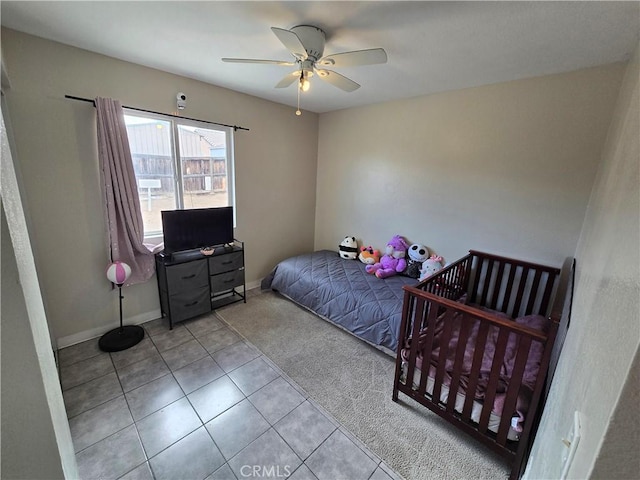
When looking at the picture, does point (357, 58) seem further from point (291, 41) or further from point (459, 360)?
point (459, 360)

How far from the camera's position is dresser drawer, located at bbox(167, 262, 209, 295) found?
2.64 metres

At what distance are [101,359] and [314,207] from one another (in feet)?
10.3

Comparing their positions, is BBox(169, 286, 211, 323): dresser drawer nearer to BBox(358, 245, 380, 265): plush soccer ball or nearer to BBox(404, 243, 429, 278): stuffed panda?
BBox(358, 245, 380, 265): plush soccer ball

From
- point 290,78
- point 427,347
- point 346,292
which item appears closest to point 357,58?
point 290,78

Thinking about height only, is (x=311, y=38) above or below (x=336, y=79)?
above

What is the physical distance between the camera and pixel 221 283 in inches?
119

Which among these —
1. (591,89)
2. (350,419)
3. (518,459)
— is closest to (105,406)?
(350,419)

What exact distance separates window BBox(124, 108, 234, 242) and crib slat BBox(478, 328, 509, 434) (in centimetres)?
298

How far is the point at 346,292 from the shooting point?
110 inches

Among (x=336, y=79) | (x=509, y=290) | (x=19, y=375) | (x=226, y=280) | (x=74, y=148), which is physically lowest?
(x=226, y=280)

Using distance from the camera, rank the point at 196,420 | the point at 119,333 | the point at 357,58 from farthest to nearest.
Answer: the point at 119,333
the point at 196,420
the point at 357,58

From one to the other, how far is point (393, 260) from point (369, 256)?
1.15 feet

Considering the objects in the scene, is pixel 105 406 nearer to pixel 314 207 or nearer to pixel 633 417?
pixel 633 417

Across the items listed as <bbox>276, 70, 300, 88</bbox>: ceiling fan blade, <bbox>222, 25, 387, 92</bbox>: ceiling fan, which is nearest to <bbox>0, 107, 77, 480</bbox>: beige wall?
<bbox>222, 25, 387, 92</bbox>: ceiling fan
